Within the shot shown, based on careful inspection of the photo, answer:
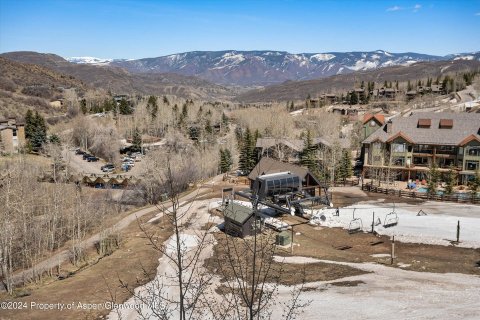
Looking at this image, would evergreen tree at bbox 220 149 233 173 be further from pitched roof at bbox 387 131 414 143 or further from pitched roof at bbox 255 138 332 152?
pitched roof at bbox 387 131 414 143

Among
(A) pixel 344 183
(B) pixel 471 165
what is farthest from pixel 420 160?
(A) pixel 344 183

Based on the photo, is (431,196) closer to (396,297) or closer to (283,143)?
(396,297)

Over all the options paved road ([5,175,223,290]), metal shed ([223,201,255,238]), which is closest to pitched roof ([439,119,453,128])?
metal shed ([223,201,255,238])

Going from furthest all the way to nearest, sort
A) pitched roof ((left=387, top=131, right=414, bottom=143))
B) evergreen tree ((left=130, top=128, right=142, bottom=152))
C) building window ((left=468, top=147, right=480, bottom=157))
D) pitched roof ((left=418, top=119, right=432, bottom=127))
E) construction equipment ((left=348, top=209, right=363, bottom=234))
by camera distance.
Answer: evergreen tree ((left=130, top=128, right=142, bottom=152)) → pitched roof ((left=418, top=119, right=432, bottom=127)) → pitched roof ((left=387, top=131, right=414, bottom=143)) → building window ((left=468, top=147, right=480, bottom=157)) → construction equipment ((left=348, top=209, right=363, bottom=234))

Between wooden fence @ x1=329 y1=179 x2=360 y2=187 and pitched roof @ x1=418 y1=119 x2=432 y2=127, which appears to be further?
pitched roof @ x1=418 y1=119 x2=432 y2=127

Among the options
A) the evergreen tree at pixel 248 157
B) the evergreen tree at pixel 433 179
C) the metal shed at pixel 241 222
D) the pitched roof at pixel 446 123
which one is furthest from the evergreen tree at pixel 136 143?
the metal shed at pixel 241 222

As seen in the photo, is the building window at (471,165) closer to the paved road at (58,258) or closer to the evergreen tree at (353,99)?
the paved road at (58,258)

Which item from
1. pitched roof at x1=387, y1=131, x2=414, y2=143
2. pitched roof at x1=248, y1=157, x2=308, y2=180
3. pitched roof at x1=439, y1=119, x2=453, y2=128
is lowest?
pitched roof at x1=248, y1=157, x2=308, y2=180
